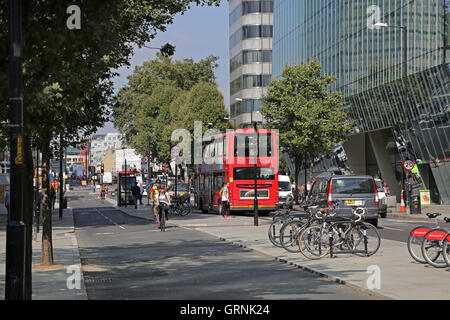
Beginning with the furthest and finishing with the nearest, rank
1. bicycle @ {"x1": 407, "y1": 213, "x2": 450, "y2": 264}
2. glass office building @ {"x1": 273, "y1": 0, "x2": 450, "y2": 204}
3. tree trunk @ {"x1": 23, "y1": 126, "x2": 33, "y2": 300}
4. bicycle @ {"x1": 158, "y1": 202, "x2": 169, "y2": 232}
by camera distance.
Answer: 1. glass office building @ {"x1": 273, "y1": 0, "x2": 450, "y2": 204}
2. bicycle @ {"x1": 158, "y1": 202, "x2": 169, "y2": 232}
3. bicycle @ {"x1": 407, "y1": 213, "x2": 450, "y2": 264}
4. tree trunk @ {"x1": 23, "y1": 126, "x2": 33, "y2": 300}

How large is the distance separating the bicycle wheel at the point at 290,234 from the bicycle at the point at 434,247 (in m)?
4.19

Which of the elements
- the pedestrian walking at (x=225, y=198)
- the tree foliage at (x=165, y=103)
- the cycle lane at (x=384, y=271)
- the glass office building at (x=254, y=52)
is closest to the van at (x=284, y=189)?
the pedestrian walking at (x=225, y=198)

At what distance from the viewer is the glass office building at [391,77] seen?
46531mm

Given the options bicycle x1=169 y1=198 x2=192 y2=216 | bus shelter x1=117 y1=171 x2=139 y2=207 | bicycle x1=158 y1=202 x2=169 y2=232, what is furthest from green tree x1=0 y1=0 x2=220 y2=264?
bus shelter x1=117 y1=171 x2=139 y2=207

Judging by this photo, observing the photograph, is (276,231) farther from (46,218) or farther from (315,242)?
(46,218)

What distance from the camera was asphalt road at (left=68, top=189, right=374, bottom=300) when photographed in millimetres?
11836

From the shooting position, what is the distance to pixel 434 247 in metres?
14.8

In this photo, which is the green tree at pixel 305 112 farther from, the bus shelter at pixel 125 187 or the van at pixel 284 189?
the bus shelter at pixel 125 187

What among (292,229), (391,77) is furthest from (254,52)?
(292,229)

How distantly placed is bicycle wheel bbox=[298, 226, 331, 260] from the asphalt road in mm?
735

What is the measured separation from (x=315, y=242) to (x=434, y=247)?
2.98 m

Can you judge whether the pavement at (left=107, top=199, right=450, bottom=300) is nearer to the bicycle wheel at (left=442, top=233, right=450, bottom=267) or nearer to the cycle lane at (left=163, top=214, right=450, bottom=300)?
the cycle lane at (left=163, top=214, right=450, bottom=300)

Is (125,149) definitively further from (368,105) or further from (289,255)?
(289,255)
